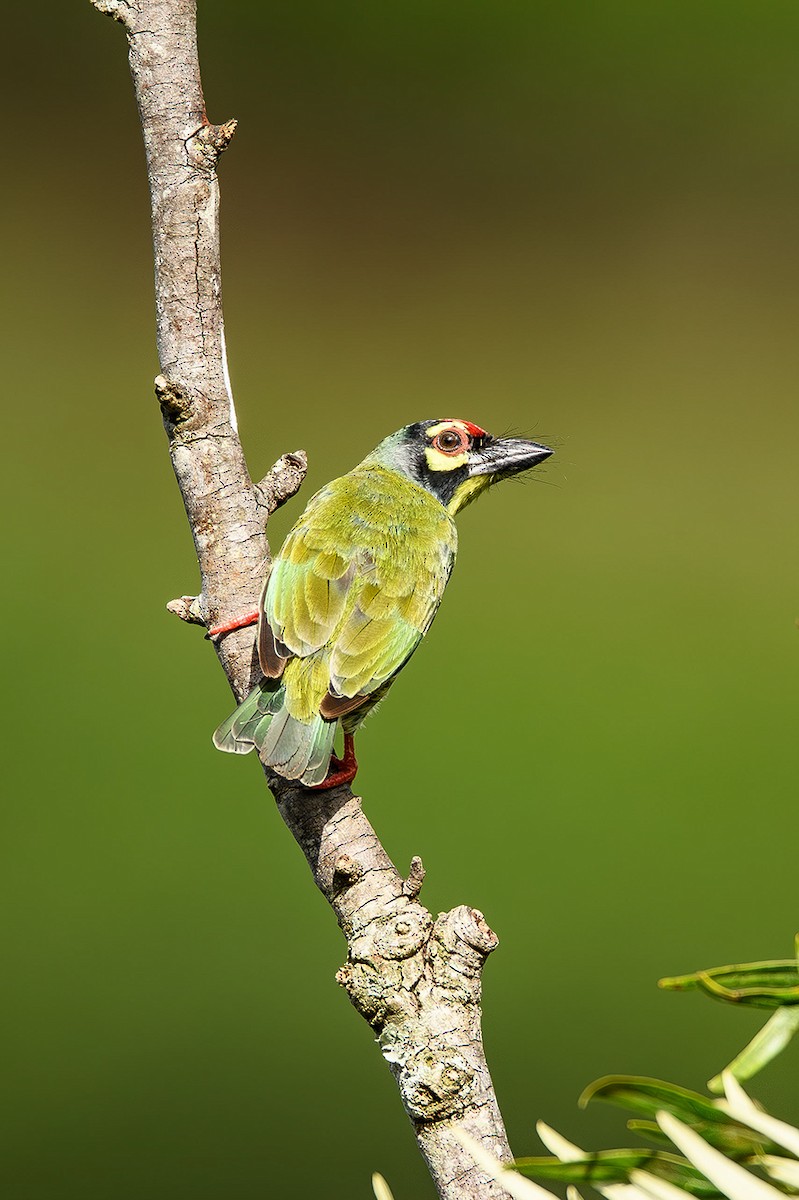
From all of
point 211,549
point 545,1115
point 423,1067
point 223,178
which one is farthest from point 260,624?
point 223,178

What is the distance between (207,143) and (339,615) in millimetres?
640

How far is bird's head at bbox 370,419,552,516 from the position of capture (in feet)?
7.09

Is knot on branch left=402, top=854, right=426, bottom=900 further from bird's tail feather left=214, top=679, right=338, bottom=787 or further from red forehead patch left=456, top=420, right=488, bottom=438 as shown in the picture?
red forehead patch left=456, top=420, right=488, bottom=438

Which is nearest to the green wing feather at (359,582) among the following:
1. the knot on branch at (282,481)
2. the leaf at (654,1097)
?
the knot on branch at (282,481)

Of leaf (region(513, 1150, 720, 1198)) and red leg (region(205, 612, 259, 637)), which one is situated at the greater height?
red leg (region(205, 612, 259, 637))

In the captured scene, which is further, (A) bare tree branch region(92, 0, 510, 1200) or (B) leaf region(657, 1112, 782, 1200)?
(A) bare tree branch region(92, 0, 510, 1200)

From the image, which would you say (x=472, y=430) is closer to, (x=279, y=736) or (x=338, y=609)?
(x=338, y=609)

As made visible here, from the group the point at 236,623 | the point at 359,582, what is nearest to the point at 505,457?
the point at 359,582

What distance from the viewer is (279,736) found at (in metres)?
1.46

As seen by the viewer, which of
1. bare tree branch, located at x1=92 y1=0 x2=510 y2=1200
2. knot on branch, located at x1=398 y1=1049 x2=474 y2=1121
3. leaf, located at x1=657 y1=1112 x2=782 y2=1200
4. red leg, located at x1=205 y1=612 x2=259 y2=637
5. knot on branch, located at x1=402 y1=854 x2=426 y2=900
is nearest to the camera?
leaf, located at x1=657 y1=1112 x2=782 y2=1200

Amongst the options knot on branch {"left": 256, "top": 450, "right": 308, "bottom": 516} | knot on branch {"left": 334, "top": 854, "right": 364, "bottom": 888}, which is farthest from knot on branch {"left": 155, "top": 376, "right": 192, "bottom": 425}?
knot on branch {"left": 334, "top": 854, "right": 364, "bottom": 888}

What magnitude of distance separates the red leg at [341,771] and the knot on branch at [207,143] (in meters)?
0.73

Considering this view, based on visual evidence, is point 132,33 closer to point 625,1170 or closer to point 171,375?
point 171,375

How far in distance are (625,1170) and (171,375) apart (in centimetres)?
105
